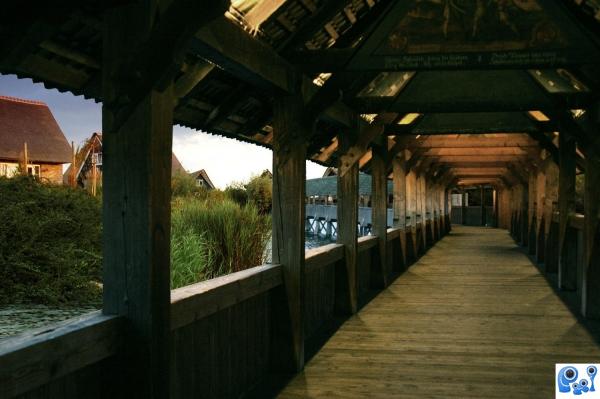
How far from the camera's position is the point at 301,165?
5.84 metres

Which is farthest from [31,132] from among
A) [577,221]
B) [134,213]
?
[134,213]

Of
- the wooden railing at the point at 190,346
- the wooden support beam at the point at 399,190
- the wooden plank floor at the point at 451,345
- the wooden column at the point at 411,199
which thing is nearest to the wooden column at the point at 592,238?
the wooden plank floor at the point at 451,345

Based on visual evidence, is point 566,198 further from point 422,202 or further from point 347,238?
point 422,202

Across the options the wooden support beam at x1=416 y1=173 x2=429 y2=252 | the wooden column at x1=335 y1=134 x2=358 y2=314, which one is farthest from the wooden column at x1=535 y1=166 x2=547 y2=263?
the wooden column at x1=335 y1=134 x2=358 y2=314

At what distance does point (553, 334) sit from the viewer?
7.39 metres

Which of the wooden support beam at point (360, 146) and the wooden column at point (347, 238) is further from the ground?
the wooden support beam at point (360, 146)

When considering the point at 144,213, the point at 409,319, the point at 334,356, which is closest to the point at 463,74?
the point at 409,319

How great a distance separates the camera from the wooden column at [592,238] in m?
8.01

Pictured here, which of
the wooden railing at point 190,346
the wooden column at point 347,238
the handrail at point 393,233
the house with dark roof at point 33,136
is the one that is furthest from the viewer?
the house with dark roof at point 33,136

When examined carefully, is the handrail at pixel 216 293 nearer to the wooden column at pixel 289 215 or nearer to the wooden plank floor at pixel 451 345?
the wooden column at pixel 289 215

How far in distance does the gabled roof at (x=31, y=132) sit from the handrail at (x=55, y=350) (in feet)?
112

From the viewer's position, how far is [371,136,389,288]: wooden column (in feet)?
35.8

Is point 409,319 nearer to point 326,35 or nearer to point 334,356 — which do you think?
point 334,356

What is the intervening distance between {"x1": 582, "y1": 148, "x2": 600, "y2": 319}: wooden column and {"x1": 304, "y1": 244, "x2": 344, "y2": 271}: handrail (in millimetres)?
2807
